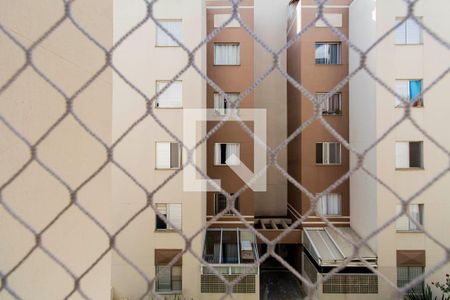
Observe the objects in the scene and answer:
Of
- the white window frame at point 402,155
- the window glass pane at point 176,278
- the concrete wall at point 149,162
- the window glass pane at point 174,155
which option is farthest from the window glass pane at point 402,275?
the window glass pane at point 174,155

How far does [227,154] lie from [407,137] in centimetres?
231

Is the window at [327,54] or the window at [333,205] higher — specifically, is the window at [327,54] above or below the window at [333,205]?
above

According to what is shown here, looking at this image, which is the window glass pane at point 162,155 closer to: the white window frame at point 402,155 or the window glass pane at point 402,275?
the white window frame at point 402,155

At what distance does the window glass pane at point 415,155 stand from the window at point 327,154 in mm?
996

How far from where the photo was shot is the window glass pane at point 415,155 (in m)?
3.66

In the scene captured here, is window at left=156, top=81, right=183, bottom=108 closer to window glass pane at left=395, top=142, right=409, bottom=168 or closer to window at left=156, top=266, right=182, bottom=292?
window at left=156, top=266, right=182, bottom=292

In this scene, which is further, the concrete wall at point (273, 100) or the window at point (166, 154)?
the concrete wall at point (273, 100)

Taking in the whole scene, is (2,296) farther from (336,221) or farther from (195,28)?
(336,221)

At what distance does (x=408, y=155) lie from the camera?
367 cm

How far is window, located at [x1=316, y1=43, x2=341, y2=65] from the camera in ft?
14.7

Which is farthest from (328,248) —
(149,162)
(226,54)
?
(226,54)

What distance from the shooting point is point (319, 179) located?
4523mm

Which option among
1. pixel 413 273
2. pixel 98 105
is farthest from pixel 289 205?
pixel 98 105

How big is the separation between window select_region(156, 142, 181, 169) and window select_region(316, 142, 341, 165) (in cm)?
205
